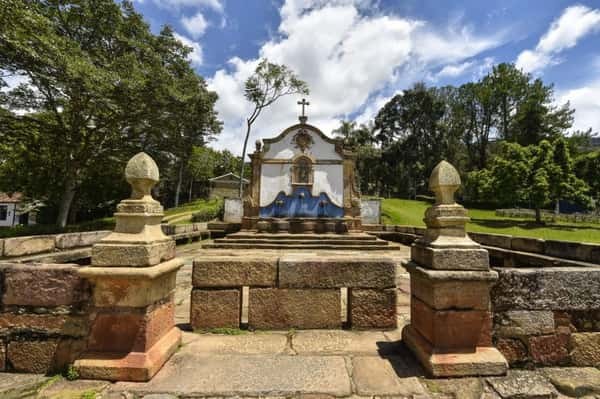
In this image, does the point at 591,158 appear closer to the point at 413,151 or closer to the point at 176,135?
the point at 413,151

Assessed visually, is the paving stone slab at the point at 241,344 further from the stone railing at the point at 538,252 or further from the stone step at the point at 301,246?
the stone step at the point at 301,246

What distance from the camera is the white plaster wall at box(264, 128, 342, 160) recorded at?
12594 millimetres

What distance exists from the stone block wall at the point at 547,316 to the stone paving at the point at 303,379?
123 millimetres

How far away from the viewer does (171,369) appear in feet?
7.04

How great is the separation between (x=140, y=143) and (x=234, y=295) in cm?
1730

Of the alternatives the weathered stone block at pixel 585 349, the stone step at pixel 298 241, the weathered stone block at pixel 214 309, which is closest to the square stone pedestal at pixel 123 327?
the weathered stone block at pixel 214 309

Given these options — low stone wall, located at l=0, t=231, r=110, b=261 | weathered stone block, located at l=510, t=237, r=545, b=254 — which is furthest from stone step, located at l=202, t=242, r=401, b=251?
low stone wall, located at l=0, t=231, r=110, b=261

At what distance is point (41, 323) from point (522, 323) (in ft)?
13.4

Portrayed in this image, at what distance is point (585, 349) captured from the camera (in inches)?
90.0

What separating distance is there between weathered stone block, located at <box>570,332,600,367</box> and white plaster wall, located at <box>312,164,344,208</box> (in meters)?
10.0

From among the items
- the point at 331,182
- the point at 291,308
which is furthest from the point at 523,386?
the point at 331,182

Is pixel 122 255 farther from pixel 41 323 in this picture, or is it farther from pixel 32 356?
pixel 32 356

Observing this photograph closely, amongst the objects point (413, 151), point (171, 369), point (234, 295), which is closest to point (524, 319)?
point (234, 295)

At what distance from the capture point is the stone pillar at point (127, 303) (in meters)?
2.05
